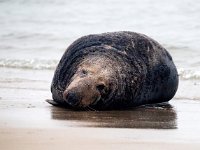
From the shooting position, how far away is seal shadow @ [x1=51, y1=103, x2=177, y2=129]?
6.00 m

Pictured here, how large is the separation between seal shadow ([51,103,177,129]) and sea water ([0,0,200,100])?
1320mm

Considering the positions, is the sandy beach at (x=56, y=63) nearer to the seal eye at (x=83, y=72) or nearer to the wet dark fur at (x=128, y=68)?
the wet dark fur at (x=128, y=68)

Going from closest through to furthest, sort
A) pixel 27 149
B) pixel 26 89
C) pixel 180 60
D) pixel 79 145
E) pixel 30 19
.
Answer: pixel 27 149, pixel 79 145, pixel 26 89, pixel 180 60, pixel 30 19

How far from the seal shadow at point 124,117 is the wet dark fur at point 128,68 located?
17 cm

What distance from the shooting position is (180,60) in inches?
491

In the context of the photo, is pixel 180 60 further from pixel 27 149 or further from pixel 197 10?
pixel 27 149

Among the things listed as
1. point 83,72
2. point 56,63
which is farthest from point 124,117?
point 56,63

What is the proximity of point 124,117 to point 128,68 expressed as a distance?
3.07 feet

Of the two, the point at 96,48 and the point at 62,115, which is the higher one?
the point at 96,48

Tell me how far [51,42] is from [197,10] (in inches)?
216

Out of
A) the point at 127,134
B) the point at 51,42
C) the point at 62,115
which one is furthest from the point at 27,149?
the point at 51,42

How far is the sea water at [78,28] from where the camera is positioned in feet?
37.1

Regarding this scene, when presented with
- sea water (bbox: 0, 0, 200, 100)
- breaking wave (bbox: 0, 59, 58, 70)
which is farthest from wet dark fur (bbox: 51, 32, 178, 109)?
breaking wave (bbox: 0, 59, 58, 70)

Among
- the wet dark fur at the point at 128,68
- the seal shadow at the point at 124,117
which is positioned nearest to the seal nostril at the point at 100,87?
the wet dark fur at the point at 128,68
